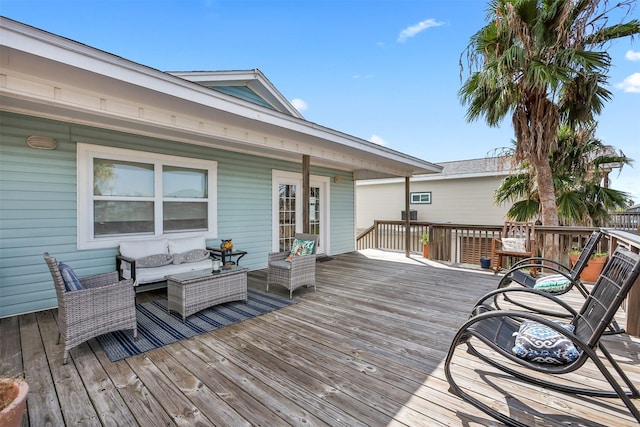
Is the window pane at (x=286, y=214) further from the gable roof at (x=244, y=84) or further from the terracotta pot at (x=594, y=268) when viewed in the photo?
the terracotta pot at (x=594, y=268)

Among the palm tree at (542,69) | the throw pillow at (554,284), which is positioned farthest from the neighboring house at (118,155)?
the throw pillow at (554,284)

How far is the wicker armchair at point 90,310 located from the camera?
98.3 inches

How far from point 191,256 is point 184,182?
1.38 m

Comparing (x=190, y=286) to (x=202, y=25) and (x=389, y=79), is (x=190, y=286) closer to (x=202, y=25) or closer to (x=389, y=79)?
(x=202, y=25)

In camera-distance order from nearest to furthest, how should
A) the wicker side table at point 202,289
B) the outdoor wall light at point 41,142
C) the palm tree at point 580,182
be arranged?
the wicker side table at point 202,289 → the outdoor wall light at point 41,142 → the palm tree at point 580,182

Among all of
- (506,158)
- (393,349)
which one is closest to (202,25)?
(393,349)

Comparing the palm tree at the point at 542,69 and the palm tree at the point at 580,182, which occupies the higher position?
the palm tree at the point at 542,69

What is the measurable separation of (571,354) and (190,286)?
11.6ft

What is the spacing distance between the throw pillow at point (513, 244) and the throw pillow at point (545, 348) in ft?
13.2

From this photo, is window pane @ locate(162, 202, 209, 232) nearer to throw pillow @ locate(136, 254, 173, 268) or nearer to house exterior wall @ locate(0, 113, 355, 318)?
throw pillow @ locate(136, 254, 173, 268)

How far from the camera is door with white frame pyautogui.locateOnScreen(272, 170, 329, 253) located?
6.73 meters

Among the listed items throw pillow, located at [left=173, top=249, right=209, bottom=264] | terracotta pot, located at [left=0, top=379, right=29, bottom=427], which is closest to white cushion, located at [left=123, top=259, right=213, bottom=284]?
throw pillow, located at [left=173, top=249, right=209, bottom=264]

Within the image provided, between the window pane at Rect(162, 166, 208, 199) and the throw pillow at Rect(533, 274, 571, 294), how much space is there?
5.44 m

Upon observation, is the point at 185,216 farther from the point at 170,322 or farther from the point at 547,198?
the point at 547,198
